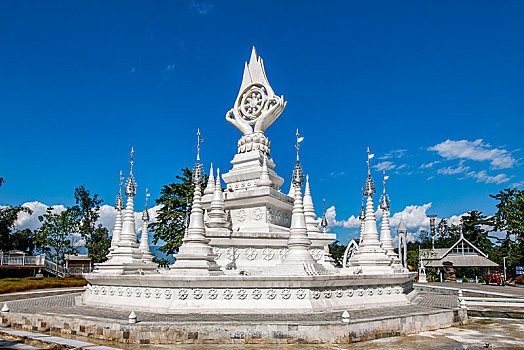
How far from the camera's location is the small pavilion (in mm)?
48969

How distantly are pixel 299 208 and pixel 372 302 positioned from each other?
183 inches

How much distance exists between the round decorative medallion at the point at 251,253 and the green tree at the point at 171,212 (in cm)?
2549

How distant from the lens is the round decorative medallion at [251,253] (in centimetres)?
2058

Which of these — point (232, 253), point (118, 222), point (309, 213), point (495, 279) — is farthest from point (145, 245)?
point (495, 279)

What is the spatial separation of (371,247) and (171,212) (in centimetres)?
3113

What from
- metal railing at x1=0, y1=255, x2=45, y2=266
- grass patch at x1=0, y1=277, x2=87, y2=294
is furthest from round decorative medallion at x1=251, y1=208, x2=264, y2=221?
metal railing at x1=0, y1=255, x2=45, y2=266

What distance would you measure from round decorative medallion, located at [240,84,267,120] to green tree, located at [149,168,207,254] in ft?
65.6

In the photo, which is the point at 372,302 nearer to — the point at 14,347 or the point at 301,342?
the point at 301,342

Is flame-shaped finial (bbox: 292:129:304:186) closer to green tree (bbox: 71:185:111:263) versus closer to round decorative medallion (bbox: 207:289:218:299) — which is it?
round decorative medallion (bbox: 207:289:218:299)

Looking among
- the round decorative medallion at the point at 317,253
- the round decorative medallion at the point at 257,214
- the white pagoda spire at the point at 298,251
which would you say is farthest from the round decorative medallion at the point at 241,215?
the white pagoda spire at the point at 298,251

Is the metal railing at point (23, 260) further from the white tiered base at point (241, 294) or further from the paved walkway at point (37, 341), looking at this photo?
the paved walkway at point (37, 341)

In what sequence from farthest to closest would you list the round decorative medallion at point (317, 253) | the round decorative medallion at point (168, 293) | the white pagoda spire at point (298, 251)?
the round decorative medallion at point (317, 253), the white pagoda spire at point (298, 251), the round decorative medallion at point (168, 293)

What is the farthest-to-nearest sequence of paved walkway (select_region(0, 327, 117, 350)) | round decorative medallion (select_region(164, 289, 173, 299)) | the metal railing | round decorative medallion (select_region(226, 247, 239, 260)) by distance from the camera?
the metal railing → round decorative medallion (select_region(226, 247, 239, 260)) → round decorative medallion (select_region(164, 289, 173, 299)) → paved walkway (select_region(0, 327, 117, 350))

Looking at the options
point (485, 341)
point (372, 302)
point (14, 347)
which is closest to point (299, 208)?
point (372, 302)
